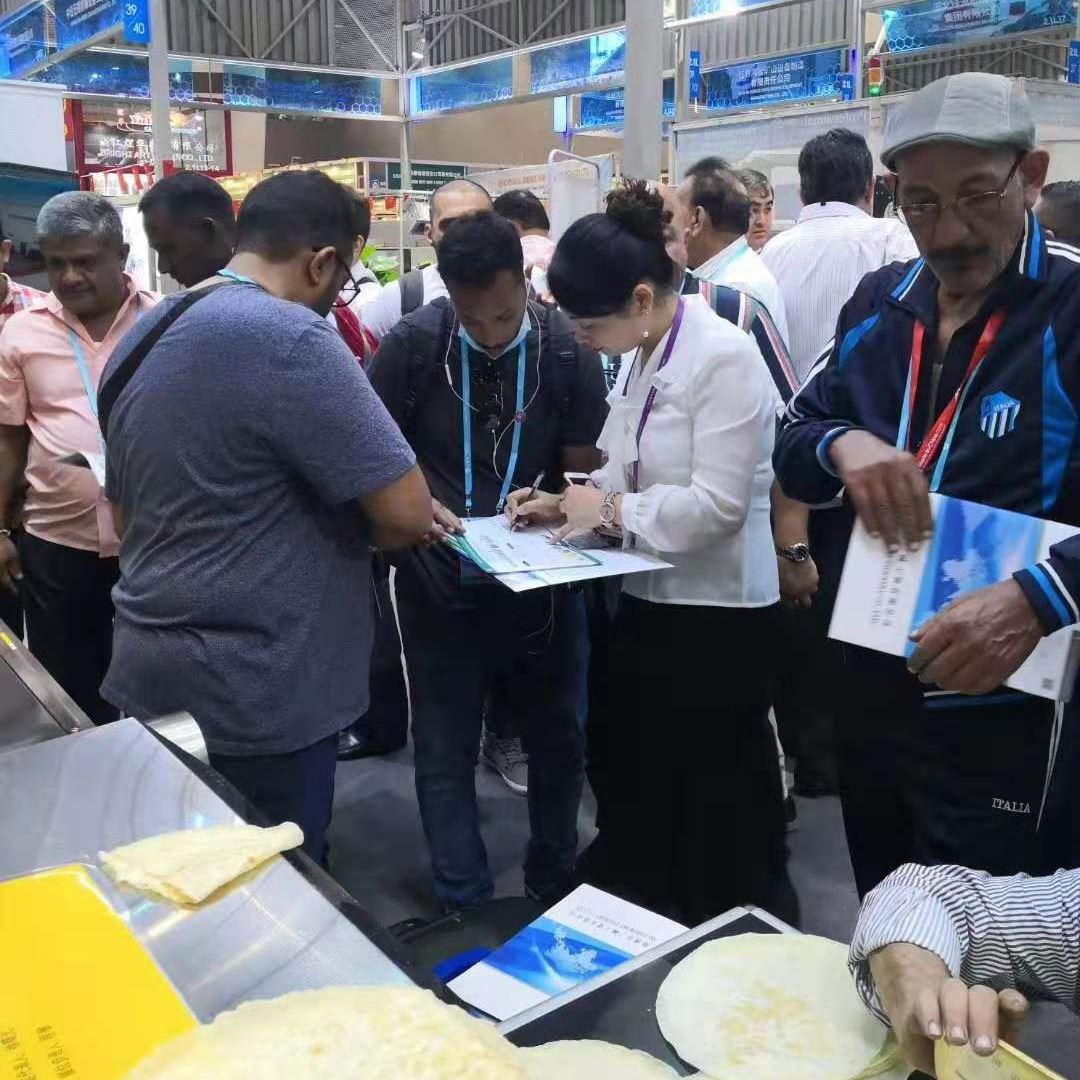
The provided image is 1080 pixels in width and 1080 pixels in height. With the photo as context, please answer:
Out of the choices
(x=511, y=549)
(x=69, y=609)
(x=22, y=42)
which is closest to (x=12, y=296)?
(x=69, y=609)

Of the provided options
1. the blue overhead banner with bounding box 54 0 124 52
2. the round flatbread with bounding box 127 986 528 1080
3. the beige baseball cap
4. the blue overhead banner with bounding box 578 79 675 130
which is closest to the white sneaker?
the beige baseball cap

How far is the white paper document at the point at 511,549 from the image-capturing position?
1.99 metres

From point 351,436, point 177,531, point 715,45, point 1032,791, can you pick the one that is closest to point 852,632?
point 1032,791

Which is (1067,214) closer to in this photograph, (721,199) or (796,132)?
(721,199)

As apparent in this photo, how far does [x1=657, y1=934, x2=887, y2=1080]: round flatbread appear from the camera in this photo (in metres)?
0.93

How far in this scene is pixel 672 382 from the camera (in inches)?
79.2

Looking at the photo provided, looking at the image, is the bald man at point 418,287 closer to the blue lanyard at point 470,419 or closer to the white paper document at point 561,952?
the blue lanyard at point 470,419

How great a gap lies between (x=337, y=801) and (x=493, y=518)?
1.45 meters

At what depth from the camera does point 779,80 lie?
10.3 m

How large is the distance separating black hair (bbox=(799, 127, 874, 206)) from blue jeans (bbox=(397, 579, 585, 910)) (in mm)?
1915

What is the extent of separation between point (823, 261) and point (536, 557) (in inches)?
75.9

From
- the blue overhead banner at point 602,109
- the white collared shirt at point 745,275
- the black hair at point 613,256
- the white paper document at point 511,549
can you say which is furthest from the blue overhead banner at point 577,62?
the white paper document at point 511,549

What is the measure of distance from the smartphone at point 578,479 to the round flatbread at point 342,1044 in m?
1.65

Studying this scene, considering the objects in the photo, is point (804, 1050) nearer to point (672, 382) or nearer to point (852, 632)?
point (852, 632)
